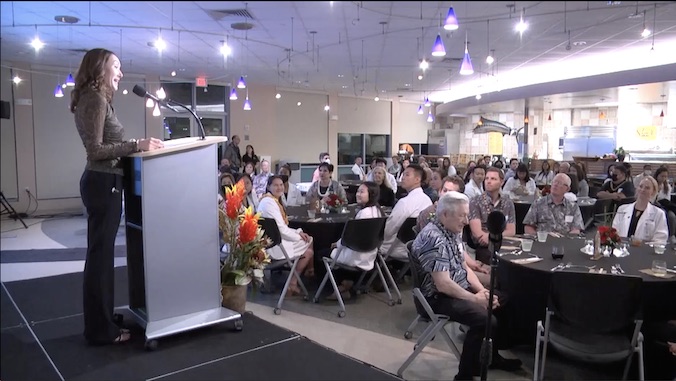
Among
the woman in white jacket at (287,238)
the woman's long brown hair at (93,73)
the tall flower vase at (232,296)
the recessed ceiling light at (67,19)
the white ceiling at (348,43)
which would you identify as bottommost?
the tall flower vase at (232,296)

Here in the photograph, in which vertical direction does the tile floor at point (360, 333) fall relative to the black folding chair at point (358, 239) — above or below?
below

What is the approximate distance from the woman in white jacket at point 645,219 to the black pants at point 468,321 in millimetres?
2164

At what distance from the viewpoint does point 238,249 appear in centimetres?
354

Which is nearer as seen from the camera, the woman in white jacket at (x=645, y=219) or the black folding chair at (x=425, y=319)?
the black folding chair at (x=425, y=319)

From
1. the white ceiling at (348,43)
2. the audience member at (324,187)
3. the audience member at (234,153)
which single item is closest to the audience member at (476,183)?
the audience member at (324,187)

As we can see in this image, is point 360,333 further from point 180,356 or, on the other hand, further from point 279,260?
point 180,356

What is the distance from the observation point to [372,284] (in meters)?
5.35

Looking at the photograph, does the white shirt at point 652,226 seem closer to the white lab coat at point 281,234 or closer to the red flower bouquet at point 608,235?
the red flower bouquet at point 608,235

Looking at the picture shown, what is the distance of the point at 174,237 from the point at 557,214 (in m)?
3.66

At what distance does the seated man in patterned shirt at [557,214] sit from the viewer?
4.68 m

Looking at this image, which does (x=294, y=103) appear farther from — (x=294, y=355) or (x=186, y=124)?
(x=294, y=355)

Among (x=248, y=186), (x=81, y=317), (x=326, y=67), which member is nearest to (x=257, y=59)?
(x=326, y=67)

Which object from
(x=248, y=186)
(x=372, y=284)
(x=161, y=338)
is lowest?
(x=372, y=284)

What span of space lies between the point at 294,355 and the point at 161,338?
81 cm
